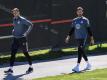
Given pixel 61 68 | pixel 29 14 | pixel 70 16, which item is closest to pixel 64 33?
pixel 70 16

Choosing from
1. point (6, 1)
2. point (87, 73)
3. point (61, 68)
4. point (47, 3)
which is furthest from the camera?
point (47, 3)

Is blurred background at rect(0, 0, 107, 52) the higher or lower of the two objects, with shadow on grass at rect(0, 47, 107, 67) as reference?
higher

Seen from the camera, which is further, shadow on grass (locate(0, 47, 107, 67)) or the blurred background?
the blurred background

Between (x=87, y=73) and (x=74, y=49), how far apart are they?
4382mm

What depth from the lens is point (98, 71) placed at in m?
14.2

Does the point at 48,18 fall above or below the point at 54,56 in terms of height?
above

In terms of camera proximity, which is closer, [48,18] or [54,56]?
[54,56]

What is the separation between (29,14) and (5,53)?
165cm

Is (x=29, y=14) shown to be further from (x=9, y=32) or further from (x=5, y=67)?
(x=5, y=67)

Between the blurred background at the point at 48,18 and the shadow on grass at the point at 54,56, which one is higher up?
the blurred background at the point at 48,18

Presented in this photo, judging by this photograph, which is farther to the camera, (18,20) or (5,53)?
(5,53)

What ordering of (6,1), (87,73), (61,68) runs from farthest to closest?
(6,1) → (61,68) → (87,73)

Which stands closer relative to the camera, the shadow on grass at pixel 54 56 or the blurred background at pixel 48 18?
the shadow on grass at pixel 54 56

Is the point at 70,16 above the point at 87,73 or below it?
above
